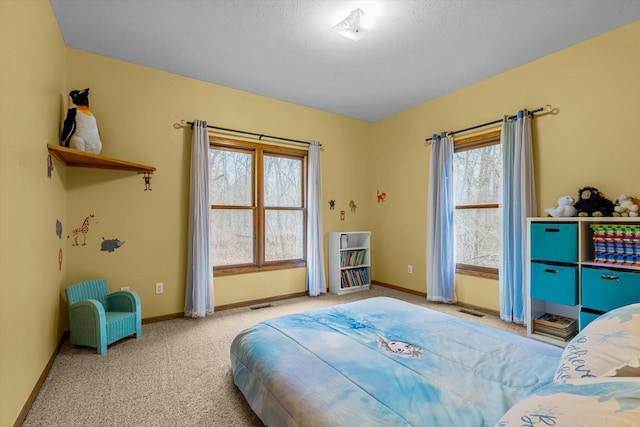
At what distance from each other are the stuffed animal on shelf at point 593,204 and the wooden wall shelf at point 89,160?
4.02 meters

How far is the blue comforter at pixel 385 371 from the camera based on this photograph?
1186 mm

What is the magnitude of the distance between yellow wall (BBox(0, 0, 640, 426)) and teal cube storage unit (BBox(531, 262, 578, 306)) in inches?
28.5

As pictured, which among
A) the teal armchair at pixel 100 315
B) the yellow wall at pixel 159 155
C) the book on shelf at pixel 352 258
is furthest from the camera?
the book on shelf at pixel 352 258

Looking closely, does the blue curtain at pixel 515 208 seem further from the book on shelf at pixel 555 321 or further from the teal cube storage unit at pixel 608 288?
the teal cube storage unit at pixel 608 288

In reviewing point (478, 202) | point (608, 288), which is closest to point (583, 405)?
point (608, 288)

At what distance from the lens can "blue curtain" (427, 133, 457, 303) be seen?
3.90m

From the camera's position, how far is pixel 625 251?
236 cm

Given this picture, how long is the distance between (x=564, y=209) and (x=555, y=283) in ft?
2.17

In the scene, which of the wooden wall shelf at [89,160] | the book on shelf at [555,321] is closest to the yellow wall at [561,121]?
the book on shelf at [555,321]

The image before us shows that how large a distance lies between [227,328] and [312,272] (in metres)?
1.50

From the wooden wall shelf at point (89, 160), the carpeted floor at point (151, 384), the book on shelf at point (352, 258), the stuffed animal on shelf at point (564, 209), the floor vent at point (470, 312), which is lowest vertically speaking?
the carpeted floor at point (151, 384)

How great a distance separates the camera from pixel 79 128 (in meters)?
2.64

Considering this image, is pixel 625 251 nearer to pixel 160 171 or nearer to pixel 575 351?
pixel 575 351

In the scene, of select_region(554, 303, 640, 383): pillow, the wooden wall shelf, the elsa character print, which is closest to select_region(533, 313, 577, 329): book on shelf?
select_region(554, 303, 640, 383): pillow
